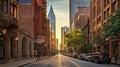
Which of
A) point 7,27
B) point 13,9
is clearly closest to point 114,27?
point 7,27

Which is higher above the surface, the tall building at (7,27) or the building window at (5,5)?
the building window at (5,5)

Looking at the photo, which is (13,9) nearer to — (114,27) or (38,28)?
(114,27)

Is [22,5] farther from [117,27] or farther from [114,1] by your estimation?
[117,27]

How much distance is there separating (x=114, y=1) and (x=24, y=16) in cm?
4472

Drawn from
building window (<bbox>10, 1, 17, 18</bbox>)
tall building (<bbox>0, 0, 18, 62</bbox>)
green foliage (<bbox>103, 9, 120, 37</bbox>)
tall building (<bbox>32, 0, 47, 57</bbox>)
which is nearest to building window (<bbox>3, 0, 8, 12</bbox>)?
tall building (<bbox>0, 0, 18, 62</bbox>)

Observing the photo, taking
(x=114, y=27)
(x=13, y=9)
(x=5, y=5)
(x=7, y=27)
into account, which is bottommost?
(x=114, y=27)

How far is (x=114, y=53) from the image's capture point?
2721 inches

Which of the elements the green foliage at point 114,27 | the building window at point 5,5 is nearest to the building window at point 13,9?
the building window at point 5,5

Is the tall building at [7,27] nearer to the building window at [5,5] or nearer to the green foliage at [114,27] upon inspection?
the building window at [5,5]

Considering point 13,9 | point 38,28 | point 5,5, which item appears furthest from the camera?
point 38,28

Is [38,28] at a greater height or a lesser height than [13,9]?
greater

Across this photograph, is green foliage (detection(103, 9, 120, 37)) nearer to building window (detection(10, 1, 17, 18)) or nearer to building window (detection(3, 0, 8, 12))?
building window (detection(3, 0, 8, 12))

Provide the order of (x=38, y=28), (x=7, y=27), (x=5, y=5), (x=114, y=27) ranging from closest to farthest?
(x=114, y=27)
(x=7, y=27)
(x=5, y=5)
(x=38, y=28)

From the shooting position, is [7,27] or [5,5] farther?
[5,5]
